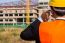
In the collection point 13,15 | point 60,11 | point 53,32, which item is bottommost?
Answer: point 13,15

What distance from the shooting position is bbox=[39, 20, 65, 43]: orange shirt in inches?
65.9

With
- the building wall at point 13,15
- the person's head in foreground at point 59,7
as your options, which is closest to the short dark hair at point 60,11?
the person's head in foreground at point 59,7

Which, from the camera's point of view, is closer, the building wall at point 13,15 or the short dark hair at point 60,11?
the short dark hair at point 60,11

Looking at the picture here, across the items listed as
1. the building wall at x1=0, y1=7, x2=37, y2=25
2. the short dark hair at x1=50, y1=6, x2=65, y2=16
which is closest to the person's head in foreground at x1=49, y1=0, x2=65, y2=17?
the short dark hair at x1=50, y1=6, x2=65, y2=16

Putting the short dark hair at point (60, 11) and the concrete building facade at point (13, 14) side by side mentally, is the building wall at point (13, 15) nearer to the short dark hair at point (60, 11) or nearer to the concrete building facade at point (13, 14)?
the concrete building facade at point (13, 14)

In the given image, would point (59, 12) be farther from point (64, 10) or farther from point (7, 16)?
point (7, 16)

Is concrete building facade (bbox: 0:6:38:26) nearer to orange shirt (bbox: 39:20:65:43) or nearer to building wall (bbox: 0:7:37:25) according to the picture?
building wall (bbox: 0:7:37:25)

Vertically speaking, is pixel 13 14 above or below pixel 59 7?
below

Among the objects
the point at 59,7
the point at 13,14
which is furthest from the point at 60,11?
the point at 13,14

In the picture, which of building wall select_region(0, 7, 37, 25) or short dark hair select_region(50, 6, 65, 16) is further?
building wall select_region(0, 7, 37, 25)

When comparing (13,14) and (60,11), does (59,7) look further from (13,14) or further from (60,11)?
(13,14)

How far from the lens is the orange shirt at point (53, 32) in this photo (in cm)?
167

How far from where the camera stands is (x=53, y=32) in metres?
1.68

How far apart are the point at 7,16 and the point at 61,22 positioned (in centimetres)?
1213
